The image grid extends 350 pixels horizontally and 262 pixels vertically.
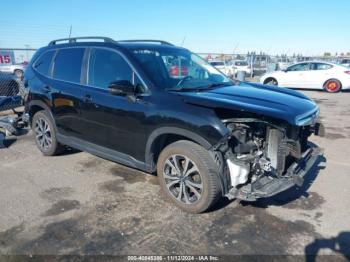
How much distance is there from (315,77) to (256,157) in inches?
554

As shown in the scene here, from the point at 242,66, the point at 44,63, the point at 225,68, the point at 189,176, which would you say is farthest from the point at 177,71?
the point at 242,66

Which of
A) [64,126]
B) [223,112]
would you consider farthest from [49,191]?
[223,112]

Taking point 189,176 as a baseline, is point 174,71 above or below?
above

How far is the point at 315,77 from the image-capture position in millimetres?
15852

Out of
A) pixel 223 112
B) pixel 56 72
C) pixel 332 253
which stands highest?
pixel 56 72

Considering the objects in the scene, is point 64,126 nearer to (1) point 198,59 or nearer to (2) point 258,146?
(1) point 198,59

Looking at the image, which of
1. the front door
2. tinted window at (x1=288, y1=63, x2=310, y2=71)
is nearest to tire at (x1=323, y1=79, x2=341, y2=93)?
the front door

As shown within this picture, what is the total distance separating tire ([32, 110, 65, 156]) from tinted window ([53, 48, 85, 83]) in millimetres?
836

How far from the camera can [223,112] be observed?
11.2 feet

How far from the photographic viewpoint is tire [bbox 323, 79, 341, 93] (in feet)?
50.9

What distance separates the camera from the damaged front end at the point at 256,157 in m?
3.40

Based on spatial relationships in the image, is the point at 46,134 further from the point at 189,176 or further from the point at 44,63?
the point at 189,176

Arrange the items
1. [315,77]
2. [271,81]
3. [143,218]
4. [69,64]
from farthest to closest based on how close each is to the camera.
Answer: [271,81]
[315,77]
[69,64]
[143,218]

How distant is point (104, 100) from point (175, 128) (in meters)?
1.27
